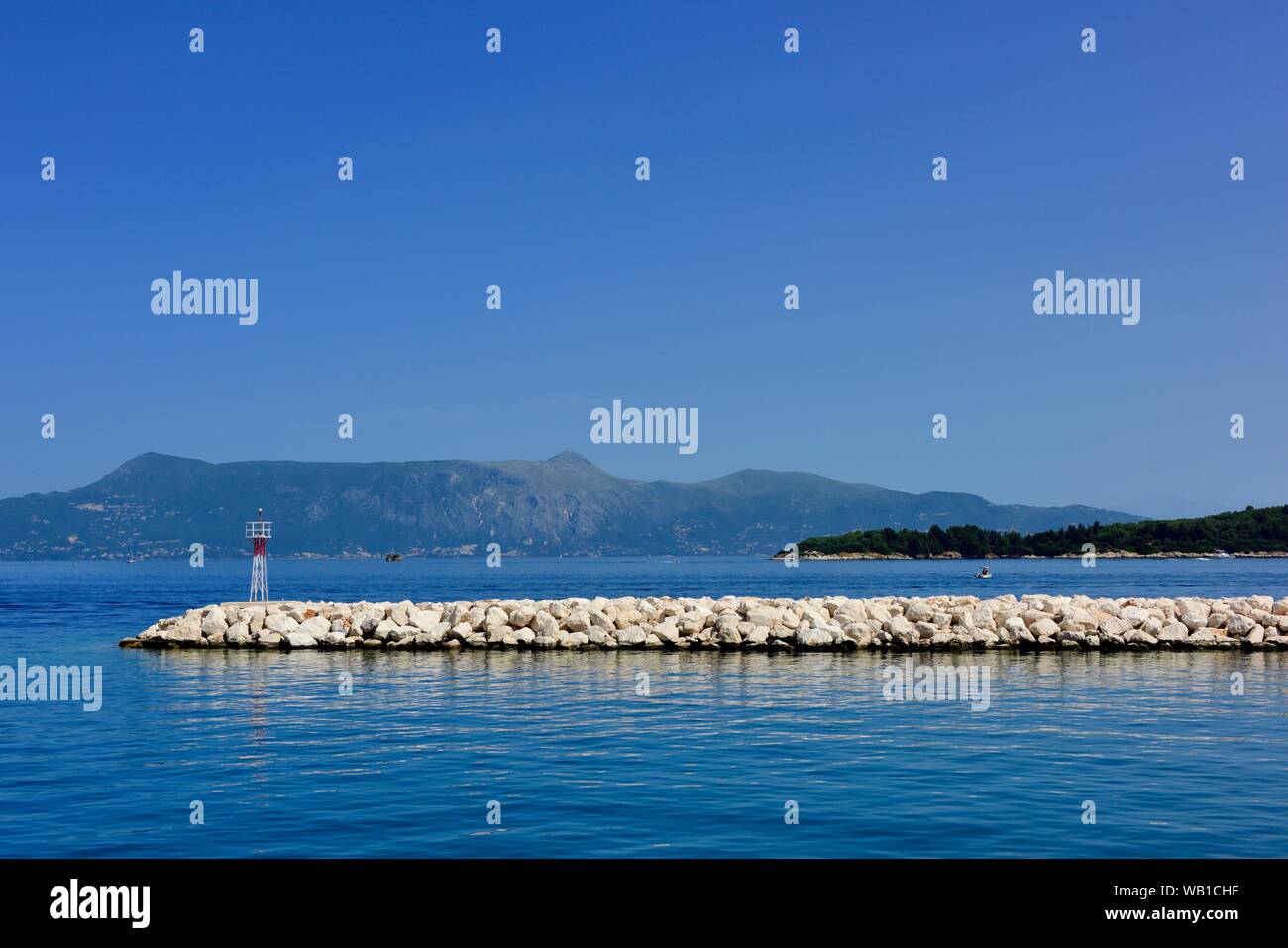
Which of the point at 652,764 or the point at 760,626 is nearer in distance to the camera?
the point at 652,764

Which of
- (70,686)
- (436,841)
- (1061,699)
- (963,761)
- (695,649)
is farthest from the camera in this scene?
(695,649)

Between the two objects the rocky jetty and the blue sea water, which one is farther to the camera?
the rocky jetty

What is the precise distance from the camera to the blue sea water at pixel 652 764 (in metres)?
13.9

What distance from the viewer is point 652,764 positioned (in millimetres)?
18672

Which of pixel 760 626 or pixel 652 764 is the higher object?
pixel 760 626

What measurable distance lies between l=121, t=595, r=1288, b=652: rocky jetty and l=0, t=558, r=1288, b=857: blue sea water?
5.13 metres

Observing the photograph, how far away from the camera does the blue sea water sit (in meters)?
13.9

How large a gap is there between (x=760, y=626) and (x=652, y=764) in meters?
21.3

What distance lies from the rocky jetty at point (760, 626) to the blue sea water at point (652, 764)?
513cm

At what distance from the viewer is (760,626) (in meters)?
39.6
